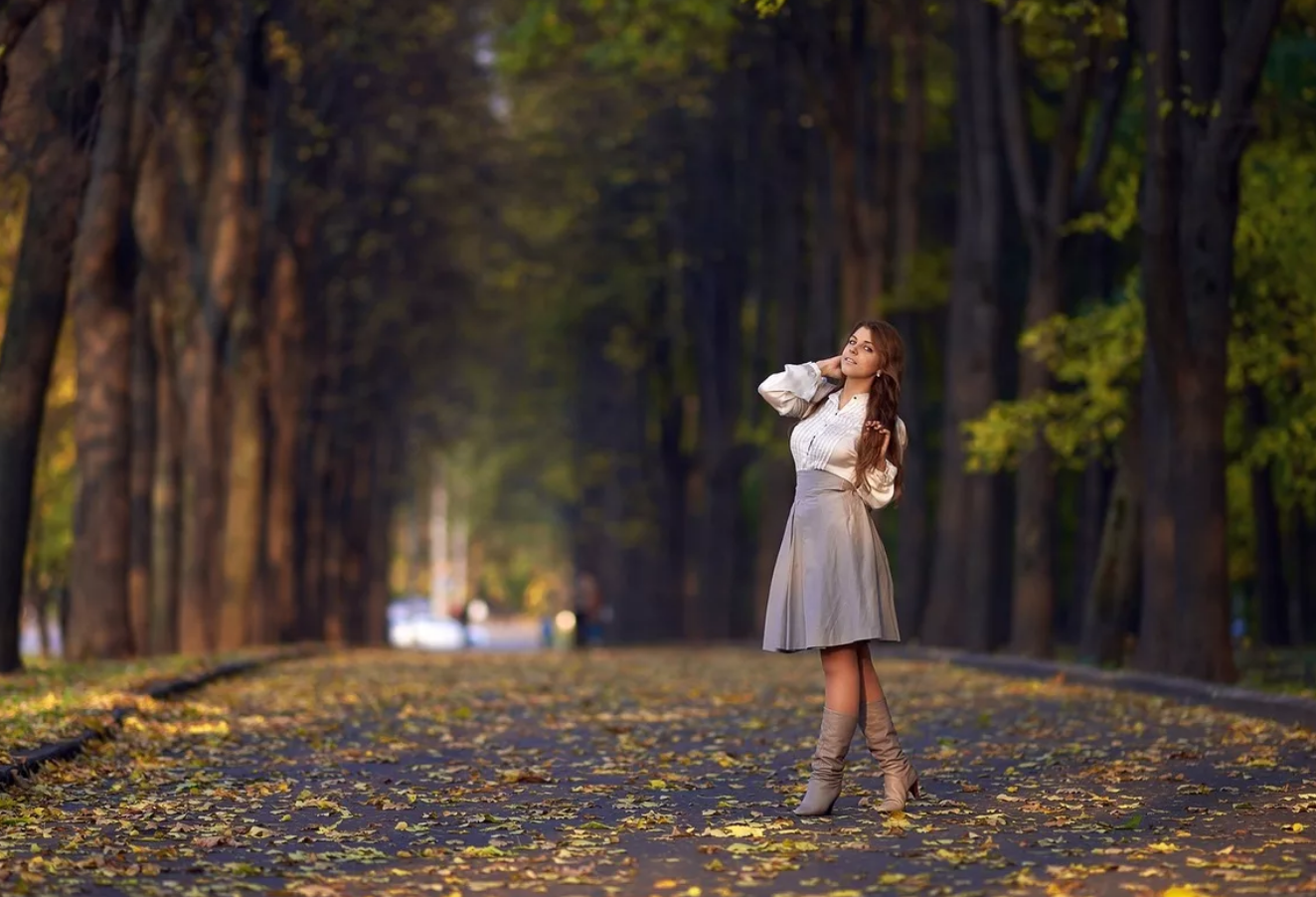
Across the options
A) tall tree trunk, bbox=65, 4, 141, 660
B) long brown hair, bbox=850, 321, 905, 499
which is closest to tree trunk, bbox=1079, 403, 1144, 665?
tall tree trunk, bbox=65, 4, 141, 660

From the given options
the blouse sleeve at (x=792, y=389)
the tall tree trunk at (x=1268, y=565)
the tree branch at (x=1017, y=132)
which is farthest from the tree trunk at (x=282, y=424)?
the blouse sleeve at (x=792, y=389)

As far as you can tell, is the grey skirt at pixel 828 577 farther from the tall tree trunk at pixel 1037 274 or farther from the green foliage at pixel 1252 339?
the tall tree trunk at pixel 1037 274

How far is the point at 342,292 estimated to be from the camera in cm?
4700

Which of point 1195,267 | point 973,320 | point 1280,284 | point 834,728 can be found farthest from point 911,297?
point 834,728

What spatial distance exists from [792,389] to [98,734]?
6207mm

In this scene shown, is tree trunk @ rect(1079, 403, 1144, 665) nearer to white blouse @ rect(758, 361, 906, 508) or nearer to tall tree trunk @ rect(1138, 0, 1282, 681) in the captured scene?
tall tree trunk @ rect(1138, 0, 1282, 681)

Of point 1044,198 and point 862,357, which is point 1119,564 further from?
point 862,357

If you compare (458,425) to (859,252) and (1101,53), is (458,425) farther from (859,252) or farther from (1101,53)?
(1101,53)

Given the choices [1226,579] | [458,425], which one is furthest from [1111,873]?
[458,425]

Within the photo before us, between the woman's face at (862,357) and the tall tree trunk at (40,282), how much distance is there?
42.6 feet

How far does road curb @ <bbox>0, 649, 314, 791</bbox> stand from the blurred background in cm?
193

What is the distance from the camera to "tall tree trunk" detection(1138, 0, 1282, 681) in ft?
68.8

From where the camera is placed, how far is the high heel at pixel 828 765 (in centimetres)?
1125

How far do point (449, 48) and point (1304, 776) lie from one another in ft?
107
